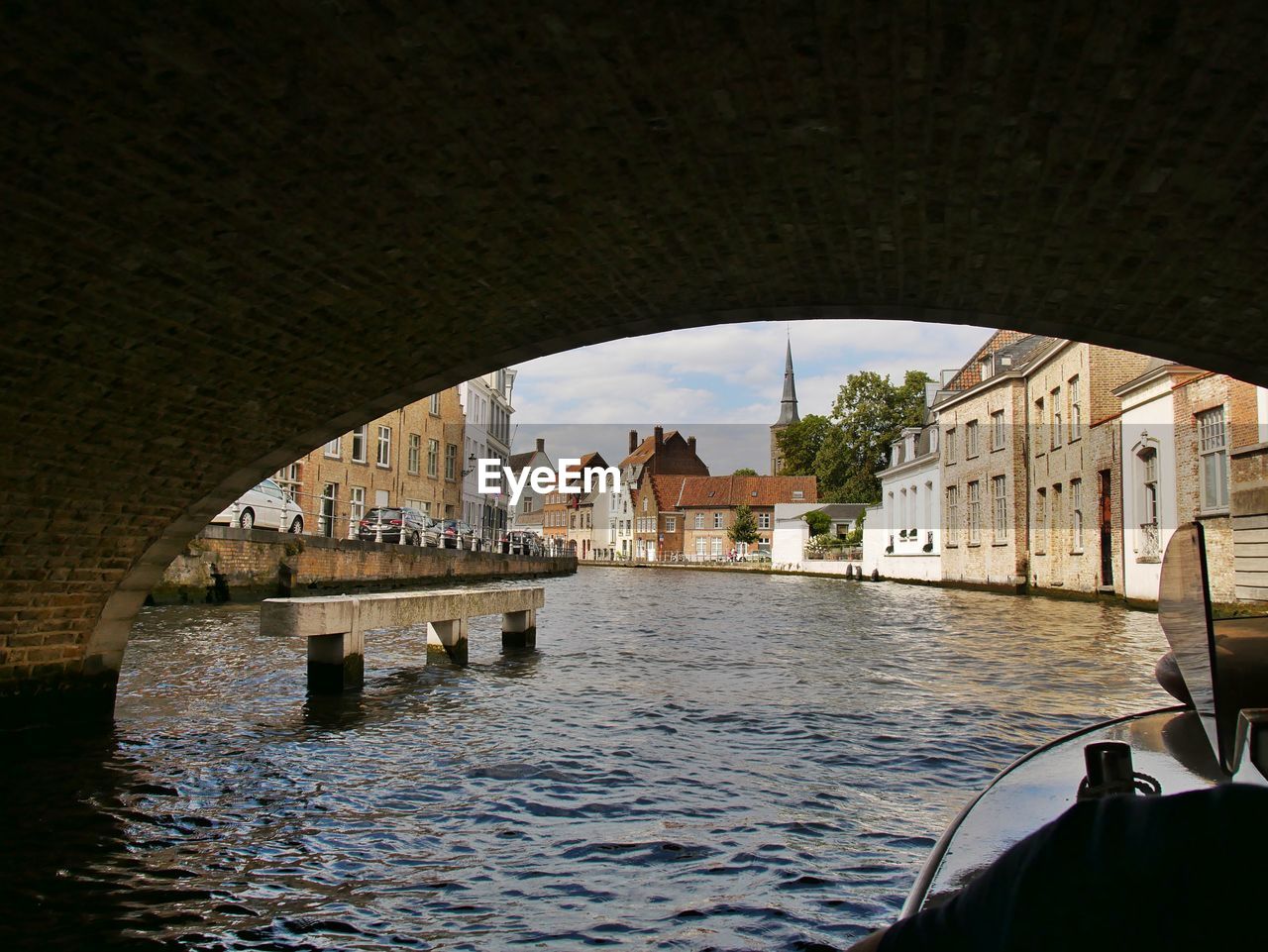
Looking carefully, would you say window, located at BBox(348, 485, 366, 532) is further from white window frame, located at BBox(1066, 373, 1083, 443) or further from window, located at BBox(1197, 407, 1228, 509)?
window, located at BBox(1197, 407, 1228, 509)

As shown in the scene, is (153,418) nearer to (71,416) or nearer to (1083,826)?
(71,416)

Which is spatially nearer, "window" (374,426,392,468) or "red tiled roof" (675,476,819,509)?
"window" (374,426,392,468)

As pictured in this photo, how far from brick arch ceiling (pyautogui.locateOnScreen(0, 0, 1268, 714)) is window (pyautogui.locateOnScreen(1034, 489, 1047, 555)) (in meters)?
20.6

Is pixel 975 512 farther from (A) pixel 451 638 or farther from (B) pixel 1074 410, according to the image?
(A) pixel 451 638

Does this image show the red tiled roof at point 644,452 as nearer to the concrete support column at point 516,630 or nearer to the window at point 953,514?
the window at point 953,514

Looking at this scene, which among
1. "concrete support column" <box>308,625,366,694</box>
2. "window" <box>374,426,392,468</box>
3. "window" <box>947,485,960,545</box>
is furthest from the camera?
"window" <box>374,426,392,468</box>

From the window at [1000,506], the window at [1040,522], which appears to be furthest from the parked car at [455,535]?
the window at [1040,522]

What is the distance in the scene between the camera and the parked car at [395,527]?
2855cm

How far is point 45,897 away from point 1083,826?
4835 mm

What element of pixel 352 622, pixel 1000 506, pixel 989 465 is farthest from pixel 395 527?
pixel 352 622

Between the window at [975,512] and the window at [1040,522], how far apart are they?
367 cm

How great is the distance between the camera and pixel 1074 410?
25703 millimetres

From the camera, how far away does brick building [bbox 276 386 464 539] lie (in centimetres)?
3075

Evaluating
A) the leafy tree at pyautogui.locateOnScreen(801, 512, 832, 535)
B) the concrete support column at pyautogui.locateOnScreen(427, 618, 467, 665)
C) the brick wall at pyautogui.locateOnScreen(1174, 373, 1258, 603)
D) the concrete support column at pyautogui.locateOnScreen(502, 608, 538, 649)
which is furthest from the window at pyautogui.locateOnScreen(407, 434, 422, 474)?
the leafy tree at pyautogui.locateOnScreen(801, 512, 832, 535)
